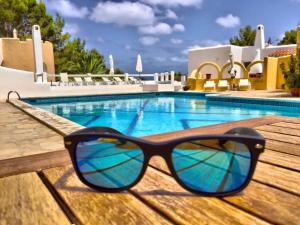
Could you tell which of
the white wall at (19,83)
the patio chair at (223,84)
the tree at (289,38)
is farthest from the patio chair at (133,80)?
the tree at (289,38)

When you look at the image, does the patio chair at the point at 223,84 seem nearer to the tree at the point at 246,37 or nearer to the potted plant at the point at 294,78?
the potted plant at the point at 294,78

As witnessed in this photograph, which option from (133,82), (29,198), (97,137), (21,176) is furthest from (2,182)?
(133,82)

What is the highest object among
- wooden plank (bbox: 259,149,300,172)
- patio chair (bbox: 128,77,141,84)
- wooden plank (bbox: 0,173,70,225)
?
patio chair (bbox: 128,77,141,84)

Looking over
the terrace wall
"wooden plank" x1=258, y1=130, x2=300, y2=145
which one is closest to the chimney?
the terrace wall

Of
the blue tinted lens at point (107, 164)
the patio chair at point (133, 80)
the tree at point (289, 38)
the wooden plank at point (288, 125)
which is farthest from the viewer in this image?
the tree at point (289, 38)

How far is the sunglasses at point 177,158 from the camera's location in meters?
0.73

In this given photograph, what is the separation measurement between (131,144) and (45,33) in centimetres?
2383

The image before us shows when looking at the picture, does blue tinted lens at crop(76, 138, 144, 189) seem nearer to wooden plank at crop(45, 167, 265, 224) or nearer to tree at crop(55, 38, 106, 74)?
wooden plank at crop(45, 167, 265, 224)

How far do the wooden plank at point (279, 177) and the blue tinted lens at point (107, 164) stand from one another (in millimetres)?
486

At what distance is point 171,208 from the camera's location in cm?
74

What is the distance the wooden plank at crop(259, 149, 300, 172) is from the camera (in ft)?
3.53

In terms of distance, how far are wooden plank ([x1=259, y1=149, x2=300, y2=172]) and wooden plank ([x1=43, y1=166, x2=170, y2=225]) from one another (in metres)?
0.67

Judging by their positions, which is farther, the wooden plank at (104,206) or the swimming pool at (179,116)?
the swimming pool at (179,116)

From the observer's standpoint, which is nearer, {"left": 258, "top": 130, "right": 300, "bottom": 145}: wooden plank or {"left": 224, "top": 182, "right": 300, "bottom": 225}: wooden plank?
{"left": 224, "top": 182, "right": 300, "bottom": 225}: wooden plank
